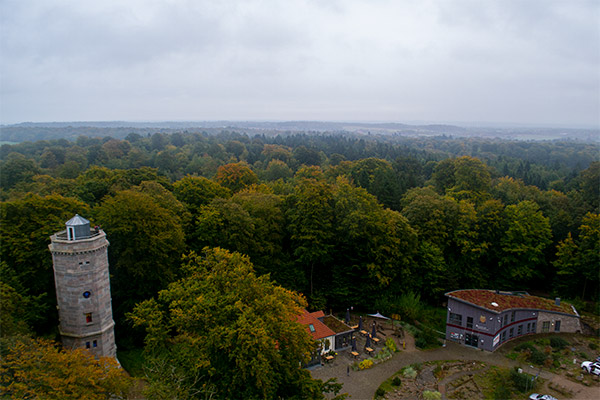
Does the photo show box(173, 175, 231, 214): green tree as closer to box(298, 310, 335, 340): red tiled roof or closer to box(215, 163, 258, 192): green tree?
box(215, 163, 258, 192): green tree

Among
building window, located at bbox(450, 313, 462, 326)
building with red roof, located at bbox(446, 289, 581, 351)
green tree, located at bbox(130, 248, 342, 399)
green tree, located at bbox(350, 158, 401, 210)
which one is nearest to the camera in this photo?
green tree, located at bbox(130, 248, 342, 399)

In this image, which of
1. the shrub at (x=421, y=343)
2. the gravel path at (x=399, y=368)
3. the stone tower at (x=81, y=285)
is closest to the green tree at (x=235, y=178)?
the shrub at (x=421, y=343)

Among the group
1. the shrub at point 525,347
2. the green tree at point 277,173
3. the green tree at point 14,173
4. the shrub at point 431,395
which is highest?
the green tree at point 14,173

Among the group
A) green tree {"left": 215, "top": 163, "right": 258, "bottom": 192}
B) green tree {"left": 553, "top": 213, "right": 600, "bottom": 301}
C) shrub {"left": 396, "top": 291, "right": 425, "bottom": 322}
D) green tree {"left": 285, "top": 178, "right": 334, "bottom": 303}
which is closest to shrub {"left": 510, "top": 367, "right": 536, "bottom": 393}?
shrub {"left": 396, "top": 291, "right": 425, "bottom": 322}

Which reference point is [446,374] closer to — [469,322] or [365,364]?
[365,364]

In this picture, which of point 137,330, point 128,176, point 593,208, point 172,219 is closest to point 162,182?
point 128,176

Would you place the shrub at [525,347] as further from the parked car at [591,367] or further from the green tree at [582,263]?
the green tree at [582,263]

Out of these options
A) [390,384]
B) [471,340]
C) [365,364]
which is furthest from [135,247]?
[471,340]
